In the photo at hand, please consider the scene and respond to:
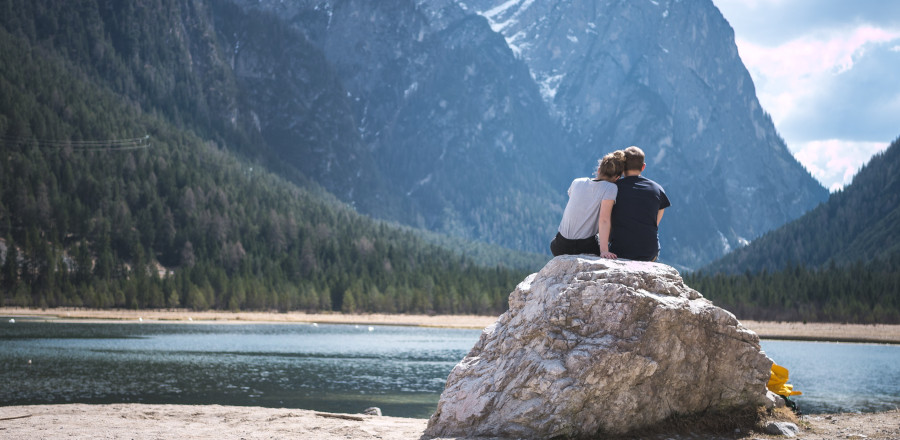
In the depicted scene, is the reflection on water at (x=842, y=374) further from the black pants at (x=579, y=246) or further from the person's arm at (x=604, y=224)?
the person's arm at (x=604, y=224)

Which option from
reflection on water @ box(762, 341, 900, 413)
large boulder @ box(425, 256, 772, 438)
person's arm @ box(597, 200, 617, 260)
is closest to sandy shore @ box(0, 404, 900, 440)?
large boulder @ box(425, 256, 772, 438)

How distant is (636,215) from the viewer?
53.4 ft

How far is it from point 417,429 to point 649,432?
5188 mm

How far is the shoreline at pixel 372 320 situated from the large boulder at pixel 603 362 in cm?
10352

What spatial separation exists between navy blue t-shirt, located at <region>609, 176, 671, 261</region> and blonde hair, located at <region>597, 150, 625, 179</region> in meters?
0.21

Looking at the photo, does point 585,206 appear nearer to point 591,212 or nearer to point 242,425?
point 591,212

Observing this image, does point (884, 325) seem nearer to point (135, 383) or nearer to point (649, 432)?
point (135, 383)

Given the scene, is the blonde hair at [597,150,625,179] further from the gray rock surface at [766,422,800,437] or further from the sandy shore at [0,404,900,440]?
the gray rock surface at [766,422,800,437]

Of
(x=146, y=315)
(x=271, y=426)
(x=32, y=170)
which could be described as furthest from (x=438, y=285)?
(x=271, y=426)

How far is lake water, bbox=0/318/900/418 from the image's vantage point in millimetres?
38312

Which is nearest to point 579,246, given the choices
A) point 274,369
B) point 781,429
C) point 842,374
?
point 781,429

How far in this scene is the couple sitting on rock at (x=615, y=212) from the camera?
52.9 feet

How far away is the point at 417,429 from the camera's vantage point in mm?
18094

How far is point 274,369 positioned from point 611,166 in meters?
43.0
